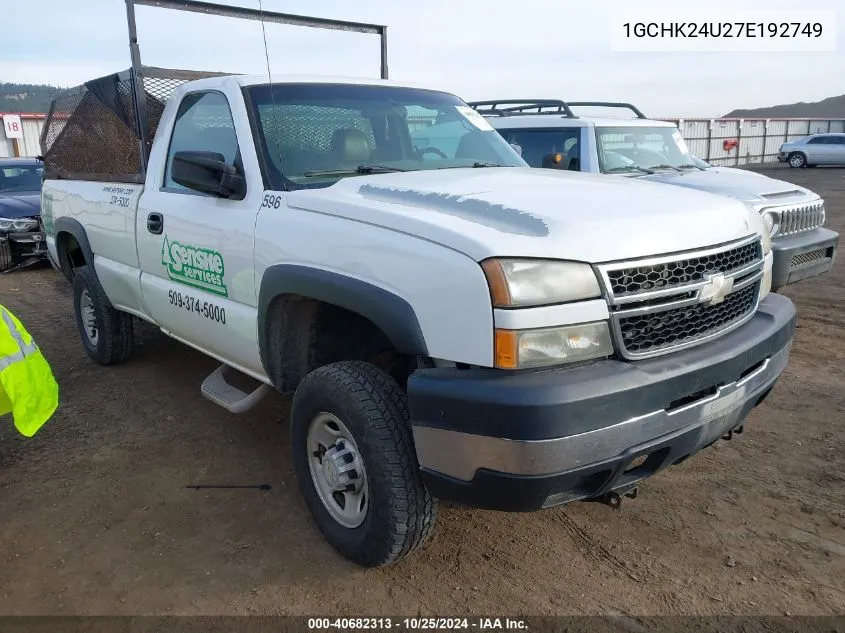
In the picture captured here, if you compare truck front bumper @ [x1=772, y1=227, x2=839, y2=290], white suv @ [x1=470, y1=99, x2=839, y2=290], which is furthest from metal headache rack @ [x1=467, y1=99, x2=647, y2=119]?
truck front bumper @ [x1=772, y1=227, x2=839, y2=290]

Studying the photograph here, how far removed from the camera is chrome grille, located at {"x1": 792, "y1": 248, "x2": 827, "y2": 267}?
582 centimetres

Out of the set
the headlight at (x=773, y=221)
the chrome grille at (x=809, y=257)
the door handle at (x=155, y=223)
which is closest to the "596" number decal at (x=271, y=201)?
the door handle at (x=155, y=223)

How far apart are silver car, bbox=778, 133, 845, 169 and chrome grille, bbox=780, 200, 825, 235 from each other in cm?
2453

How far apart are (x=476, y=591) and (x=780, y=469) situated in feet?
6.09

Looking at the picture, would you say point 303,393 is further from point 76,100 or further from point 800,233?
point 800,233

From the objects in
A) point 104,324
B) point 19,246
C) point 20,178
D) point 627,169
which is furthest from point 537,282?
point 20,178

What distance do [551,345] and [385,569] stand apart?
1269 mm

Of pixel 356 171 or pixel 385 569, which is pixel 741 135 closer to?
pixel 356 171

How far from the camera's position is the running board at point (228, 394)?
3441 mm

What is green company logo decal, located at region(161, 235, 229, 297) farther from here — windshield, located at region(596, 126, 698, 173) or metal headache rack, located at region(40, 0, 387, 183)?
windshield, located at region(596, 126, 698, 173)

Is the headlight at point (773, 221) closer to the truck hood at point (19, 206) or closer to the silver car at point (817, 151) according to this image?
the truck hood at point (19, 206)

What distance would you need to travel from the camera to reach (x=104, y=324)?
511cm

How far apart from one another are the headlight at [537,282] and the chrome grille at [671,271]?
0.10 meters

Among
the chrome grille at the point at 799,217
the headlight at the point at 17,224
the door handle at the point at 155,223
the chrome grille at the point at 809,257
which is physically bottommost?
the chrome grille at the point at 809,257
